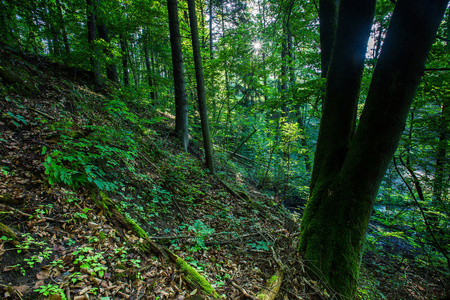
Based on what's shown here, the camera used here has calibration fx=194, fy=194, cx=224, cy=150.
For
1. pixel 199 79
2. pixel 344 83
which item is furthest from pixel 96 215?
pixel 199 79

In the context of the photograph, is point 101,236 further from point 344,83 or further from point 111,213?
point 344,83

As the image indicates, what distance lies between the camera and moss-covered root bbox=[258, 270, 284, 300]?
254cm

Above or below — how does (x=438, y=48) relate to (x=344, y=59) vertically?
above

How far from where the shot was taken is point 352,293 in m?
2.55

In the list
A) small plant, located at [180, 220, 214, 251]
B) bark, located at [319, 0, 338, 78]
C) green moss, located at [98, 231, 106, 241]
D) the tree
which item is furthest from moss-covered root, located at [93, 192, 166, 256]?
bark, located at [319, 0, 338, 78]

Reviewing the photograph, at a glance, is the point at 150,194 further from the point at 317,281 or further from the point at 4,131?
the point at 317,281

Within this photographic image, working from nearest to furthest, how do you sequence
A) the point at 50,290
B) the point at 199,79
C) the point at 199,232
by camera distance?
1. the point at 50,290
2. the point at 199,232
3. the point at 199,79

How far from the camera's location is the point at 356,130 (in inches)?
112

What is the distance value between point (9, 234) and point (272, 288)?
3.11 meters

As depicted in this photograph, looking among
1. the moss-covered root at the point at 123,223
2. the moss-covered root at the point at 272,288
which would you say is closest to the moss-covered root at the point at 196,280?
the moss-covered root at the point at 123,223

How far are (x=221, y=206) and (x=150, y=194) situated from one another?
1.96 meters

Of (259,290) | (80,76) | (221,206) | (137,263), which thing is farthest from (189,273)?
(80,76)

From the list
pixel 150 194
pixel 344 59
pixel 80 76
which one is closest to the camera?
pixel 344 59

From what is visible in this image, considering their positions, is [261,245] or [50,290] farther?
[261,245]
